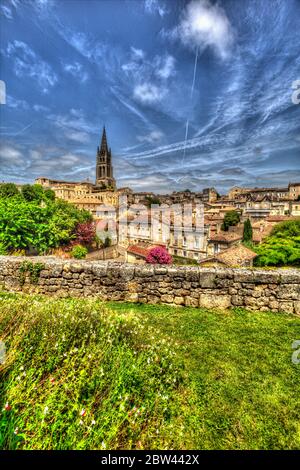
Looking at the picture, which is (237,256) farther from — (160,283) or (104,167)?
(104,167)

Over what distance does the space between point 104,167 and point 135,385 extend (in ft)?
Answer: 415

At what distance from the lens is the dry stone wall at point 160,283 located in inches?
195

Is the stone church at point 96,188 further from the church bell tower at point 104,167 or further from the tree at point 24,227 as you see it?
the tree at point 24,227

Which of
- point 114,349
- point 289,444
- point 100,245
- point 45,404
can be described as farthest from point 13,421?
point 100,245

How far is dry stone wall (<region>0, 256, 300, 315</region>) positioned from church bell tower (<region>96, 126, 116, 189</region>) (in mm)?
116535

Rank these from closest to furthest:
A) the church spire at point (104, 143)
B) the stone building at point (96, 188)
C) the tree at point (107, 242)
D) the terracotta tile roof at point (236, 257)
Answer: the terracotta tile roof at point (236, 257), the tree at point (107, 242), the stone building at point (96, 188), the church spire at point (104, 143)

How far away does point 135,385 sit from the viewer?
2602 millimetres

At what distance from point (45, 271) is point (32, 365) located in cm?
346

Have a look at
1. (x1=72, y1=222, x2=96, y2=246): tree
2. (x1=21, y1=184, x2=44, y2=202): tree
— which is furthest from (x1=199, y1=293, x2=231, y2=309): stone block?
(x1=21, y1=184, x2=44, y2=202): tree

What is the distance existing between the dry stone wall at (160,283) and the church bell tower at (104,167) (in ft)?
382

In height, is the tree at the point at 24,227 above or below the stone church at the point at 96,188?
below

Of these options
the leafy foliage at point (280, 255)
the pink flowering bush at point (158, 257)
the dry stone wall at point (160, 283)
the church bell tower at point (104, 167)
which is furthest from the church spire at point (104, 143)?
the dry stone wall at point (160, 283)

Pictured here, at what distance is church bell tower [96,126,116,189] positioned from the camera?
390ft
